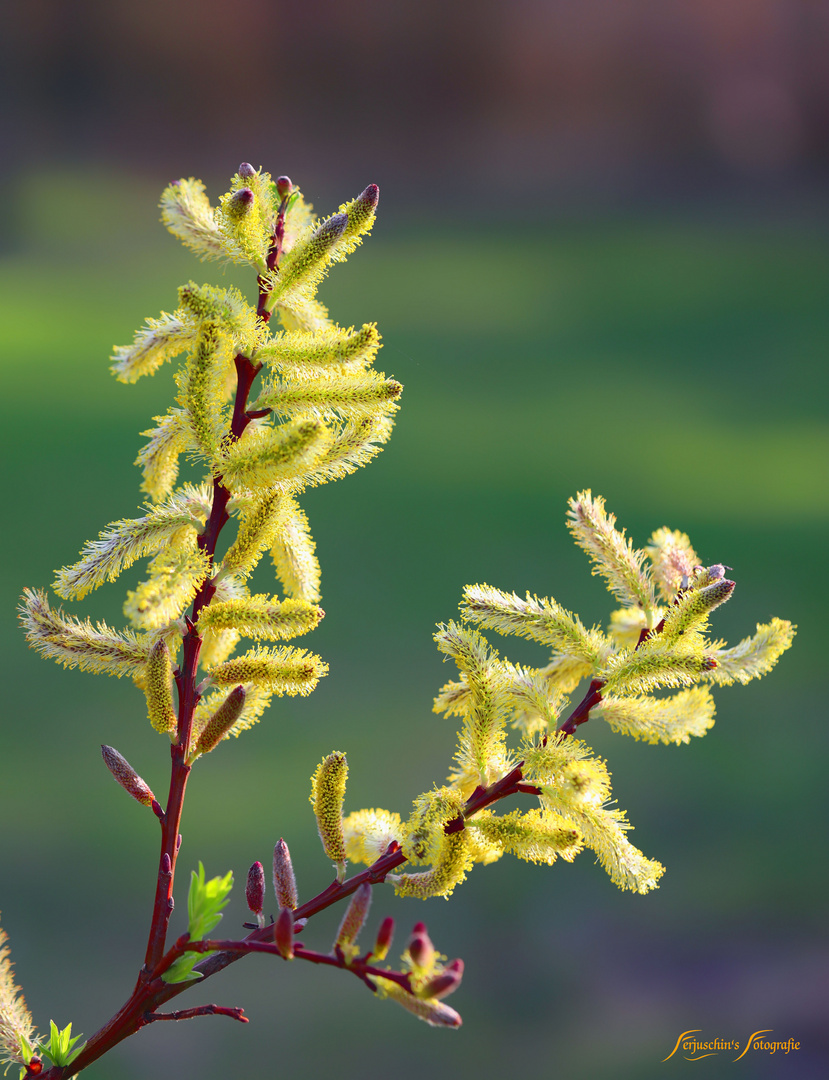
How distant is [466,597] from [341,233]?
136mm

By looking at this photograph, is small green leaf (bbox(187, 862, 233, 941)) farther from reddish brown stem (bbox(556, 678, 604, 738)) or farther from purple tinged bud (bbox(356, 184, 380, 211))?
purple tinged bud (bbox(356, 184, 380, 211))

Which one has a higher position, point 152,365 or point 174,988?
point 152,365

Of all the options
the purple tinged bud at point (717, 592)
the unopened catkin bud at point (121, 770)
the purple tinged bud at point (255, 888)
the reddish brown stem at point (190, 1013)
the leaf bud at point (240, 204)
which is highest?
the leaf bud at point (240, 204)

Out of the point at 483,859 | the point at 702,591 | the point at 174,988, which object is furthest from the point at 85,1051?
the point at 702,591

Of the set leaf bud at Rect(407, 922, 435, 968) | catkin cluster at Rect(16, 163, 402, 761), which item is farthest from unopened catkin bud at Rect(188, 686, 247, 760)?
leaf bud at Rect(407, 922, 435, 968)

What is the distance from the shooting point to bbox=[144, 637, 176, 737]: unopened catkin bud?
0.30 meters

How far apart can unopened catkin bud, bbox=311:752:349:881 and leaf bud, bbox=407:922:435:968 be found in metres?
0.07

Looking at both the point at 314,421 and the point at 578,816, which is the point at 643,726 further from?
the point at 314,421

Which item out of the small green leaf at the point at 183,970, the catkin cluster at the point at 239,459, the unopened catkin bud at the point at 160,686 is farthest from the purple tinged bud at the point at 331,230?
the small green leaf at the point at 183,970

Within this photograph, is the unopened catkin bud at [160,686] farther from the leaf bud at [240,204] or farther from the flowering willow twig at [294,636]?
the leaf bud at [240,204]

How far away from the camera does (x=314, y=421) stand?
0.94ft

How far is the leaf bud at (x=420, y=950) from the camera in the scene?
23 centimetres

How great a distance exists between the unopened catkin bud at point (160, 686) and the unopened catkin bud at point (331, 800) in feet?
0.19

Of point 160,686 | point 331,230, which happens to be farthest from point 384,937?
point 331,230
